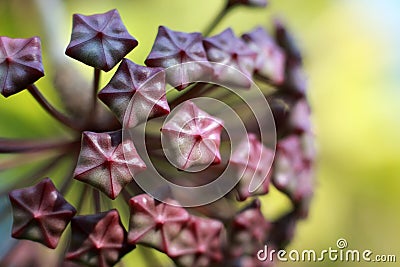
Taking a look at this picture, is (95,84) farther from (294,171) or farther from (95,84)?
(294,171)

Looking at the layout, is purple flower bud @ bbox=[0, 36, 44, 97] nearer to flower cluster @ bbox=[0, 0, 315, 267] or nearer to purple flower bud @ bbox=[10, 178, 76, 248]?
flower cluster @ bbox=[0, 0, 315, 267]

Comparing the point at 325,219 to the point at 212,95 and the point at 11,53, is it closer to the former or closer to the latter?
the point at 212,95

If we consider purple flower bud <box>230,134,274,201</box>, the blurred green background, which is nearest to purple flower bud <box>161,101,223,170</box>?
purple flower bud <box>230,134,274,201</box>

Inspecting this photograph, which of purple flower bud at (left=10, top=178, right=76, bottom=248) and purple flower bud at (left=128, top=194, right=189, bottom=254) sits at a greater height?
purple flower bud at (left=10, top=178, right=76, bottom=248)

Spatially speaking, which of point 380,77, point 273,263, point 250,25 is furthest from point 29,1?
point 380,77

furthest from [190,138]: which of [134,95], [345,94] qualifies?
[345,94]
